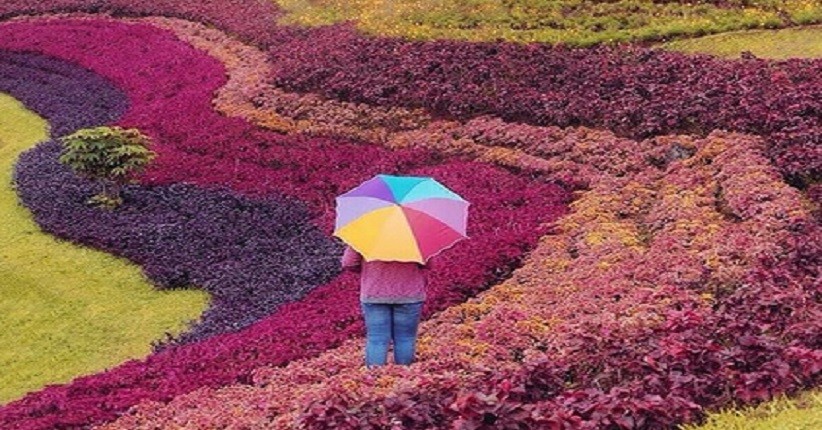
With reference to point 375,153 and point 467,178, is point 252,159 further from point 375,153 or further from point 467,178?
point 467,178

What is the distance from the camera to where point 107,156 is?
678 inches

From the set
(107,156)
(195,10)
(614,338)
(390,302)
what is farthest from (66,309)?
(195,10)

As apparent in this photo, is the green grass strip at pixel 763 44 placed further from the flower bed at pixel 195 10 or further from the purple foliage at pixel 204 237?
the flower bed at pixel 195 10

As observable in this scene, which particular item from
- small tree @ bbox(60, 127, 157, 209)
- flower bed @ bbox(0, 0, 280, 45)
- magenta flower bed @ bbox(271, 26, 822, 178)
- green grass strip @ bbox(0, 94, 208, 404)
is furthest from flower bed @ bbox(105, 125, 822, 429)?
Result: flower bed @ bbox(0, 0, 280, 45)

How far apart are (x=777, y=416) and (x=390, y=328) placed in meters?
3.67

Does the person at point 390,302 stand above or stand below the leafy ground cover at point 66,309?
above

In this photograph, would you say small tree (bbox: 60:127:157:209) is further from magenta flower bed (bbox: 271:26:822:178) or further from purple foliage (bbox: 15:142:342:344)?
magenta flower bed (bbox: 271:26:822:178)

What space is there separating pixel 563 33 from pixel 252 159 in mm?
6792

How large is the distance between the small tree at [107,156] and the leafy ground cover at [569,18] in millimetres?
7141

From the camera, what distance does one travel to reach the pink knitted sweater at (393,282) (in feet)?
31.2

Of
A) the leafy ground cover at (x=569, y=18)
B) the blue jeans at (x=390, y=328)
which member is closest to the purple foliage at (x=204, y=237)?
the blue jeans at (x=390, y=328)

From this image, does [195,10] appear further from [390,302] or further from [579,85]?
[390,302]

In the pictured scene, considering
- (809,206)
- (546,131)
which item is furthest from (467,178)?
(809,206)

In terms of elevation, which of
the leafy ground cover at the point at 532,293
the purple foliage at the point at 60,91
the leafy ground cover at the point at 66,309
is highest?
the leafy ground cover at the point at 532,293
